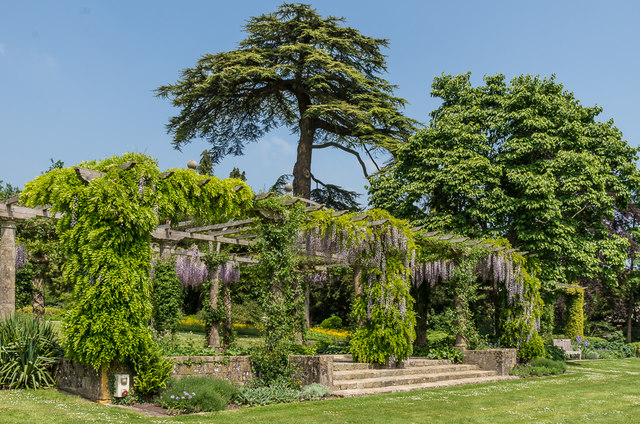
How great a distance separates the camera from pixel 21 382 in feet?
28.0

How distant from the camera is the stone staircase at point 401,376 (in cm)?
1055

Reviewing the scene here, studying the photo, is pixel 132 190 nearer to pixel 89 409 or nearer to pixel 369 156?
pixel 89 409

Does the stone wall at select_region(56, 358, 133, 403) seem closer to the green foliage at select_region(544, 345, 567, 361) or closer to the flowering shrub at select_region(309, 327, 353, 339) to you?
the flowering shrub at select_region(309, 327, 353, 339)

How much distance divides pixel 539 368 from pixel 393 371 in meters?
4.92

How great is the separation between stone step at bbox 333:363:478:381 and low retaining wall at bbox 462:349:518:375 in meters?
0.22

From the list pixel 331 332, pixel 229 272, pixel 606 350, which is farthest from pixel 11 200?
pixel 606 350

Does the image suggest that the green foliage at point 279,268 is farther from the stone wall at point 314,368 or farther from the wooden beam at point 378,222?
the wooden beam at point 378,222

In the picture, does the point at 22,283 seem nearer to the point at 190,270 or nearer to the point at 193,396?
A: the point at 190,270

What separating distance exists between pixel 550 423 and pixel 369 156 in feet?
52.8

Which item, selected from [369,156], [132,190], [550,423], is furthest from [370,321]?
[369,156]

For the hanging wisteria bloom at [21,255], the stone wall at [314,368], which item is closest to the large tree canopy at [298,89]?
the hanging wisteria bloom at [21,255]

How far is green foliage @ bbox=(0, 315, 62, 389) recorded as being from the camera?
335 inches

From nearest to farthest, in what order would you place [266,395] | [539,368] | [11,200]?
[266,395] < [11,200] < [539,368]

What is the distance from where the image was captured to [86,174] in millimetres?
8086
